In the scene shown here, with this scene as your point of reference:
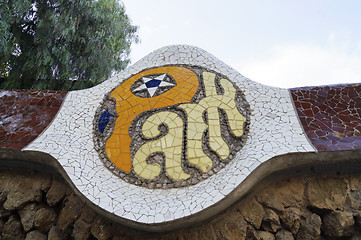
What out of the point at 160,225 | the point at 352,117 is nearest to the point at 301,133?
the point at 352,117

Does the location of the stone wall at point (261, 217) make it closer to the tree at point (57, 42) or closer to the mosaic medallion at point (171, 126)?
the mosaic medallion at point (171, 126)

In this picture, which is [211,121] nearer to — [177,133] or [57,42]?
[177,133]

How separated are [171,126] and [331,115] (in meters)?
1.99

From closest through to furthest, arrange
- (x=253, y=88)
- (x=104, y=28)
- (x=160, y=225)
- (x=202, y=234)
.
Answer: (x=160, y=225) → (x=202, y=234) → (x=253, y=88) → (x=104, y=28)

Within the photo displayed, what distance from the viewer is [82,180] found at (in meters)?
3.55

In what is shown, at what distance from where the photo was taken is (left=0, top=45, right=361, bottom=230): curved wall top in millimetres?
3385

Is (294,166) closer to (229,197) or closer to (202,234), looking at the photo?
(229,197)

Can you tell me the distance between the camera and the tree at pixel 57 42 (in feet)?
27.2

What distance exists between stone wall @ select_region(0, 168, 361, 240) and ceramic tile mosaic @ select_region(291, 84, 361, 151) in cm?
38

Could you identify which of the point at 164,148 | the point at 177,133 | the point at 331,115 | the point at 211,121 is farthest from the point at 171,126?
the point at 331,115

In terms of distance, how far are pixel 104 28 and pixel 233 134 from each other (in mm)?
7148

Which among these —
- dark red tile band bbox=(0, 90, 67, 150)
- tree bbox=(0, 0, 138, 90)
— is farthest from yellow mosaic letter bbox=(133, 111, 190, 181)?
tree bbox=(0, 0, 138, 90)

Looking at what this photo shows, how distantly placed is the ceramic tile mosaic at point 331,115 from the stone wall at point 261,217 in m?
0.38

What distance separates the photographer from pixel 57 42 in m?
8.84
